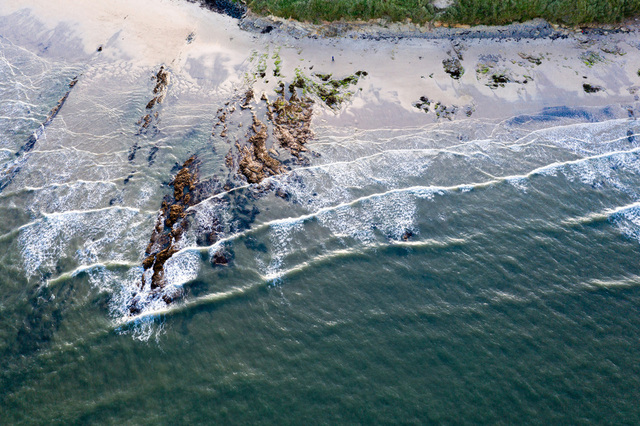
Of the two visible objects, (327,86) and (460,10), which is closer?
(327,86)

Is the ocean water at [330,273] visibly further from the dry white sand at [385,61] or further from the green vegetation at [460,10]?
the green vegetation at [460,10]

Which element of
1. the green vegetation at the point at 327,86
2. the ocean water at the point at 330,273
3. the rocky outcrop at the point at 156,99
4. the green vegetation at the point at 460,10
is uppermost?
the green vegetation at the point at 460,10

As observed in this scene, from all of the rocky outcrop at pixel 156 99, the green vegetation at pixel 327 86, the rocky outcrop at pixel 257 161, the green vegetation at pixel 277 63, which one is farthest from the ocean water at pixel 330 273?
the green vegetation at pixel 277 63

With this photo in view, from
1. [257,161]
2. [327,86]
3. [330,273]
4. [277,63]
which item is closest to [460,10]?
[327,86]

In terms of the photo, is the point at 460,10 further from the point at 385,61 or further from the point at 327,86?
the point at 327,86

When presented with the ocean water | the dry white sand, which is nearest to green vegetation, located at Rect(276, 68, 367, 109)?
the dry white sand

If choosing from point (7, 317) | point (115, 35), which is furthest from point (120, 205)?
point (115, 35)
